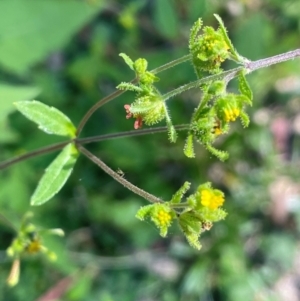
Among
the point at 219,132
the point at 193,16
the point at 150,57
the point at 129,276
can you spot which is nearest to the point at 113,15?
the point at 150,57

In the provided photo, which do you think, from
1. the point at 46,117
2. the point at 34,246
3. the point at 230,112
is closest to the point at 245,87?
the point at 230,112

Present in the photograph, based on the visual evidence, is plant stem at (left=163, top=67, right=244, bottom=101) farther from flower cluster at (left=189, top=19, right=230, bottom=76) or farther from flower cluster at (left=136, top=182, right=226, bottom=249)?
flower cluster at (left=136, top=182, right=226, bottom=249)

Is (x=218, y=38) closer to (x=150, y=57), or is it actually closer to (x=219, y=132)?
(x=219, y=132)

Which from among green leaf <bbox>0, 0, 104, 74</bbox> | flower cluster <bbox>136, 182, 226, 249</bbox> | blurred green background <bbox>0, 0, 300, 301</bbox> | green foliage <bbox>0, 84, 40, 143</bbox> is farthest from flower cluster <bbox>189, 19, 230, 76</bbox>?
green leaf <bbox>0, 0, 104, 74</bbox>

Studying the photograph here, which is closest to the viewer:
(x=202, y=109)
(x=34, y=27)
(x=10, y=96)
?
(x=202, y=109)

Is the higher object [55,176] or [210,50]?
[210,50]

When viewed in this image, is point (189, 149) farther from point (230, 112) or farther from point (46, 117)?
point (46, 117)
